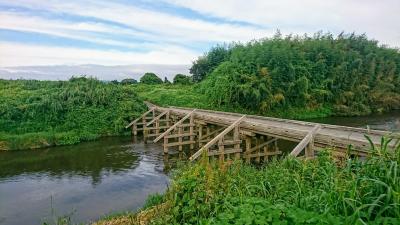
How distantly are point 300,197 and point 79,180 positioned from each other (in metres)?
11.9

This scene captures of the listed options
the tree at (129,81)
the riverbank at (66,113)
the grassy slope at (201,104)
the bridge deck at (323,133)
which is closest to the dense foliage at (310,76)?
the grassy slope at (201,104)

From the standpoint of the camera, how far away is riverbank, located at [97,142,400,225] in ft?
12.4

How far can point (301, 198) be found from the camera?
4.63 m

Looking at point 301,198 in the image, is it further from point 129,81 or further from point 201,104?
point 129,81

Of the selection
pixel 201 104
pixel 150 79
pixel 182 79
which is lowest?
pixel 201 104

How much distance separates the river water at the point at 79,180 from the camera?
37.2 ft

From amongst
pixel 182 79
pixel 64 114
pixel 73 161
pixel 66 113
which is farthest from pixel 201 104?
pixel 182 79

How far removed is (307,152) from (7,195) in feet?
34.6

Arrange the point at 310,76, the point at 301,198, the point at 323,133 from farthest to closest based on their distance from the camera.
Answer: the point at 310,76 → the point at 323,133 → the point at 301,198

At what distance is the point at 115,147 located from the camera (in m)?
21.1

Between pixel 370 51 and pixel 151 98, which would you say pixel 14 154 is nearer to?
pixel 151 98

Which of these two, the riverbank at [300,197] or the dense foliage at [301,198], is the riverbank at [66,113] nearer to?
the riverbank at [300,197]

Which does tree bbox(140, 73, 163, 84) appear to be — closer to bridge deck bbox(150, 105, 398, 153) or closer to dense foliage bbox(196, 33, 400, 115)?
dense foliage bbox(196, 33, 400, 115)

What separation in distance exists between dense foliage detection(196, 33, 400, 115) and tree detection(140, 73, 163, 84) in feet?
34.8
